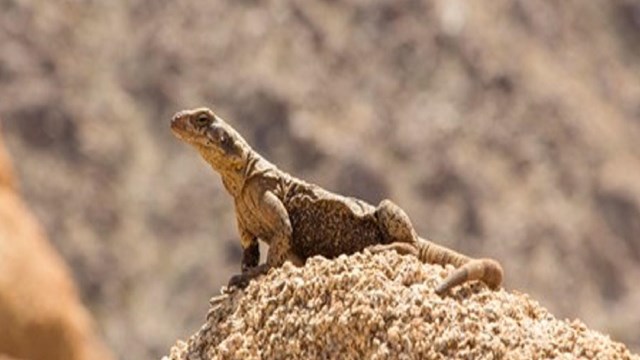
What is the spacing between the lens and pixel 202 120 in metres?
8.37

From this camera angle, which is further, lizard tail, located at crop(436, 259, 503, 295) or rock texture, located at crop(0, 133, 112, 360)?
rock texture, located at crop(0, 133, 112, 360)

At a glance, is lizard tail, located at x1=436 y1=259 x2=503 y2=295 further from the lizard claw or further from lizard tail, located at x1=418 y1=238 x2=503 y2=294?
the lizard claw

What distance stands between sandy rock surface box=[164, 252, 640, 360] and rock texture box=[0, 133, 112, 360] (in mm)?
11519

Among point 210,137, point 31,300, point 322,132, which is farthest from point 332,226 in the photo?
point 322,132

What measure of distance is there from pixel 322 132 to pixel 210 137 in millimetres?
37461

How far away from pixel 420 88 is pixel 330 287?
3926cm

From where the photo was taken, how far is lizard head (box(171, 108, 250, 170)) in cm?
834

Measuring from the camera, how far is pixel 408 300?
301 inches

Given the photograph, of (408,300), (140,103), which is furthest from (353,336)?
(140,103)

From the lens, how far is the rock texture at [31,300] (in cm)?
1952

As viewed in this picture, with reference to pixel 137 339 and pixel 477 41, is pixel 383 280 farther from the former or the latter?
pixel 477 41

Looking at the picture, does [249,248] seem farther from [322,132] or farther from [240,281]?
[322,132]

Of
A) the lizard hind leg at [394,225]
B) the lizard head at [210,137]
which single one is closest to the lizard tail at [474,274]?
the lizard hind leg at [394,225]

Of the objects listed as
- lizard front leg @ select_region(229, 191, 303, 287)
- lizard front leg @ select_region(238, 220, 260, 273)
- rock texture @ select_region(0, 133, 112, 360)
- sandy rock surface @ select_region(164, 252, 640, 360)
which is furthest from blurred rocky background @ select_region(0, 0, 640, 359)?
sandy rock surface @ select_region(164, 252, 640, 360)
